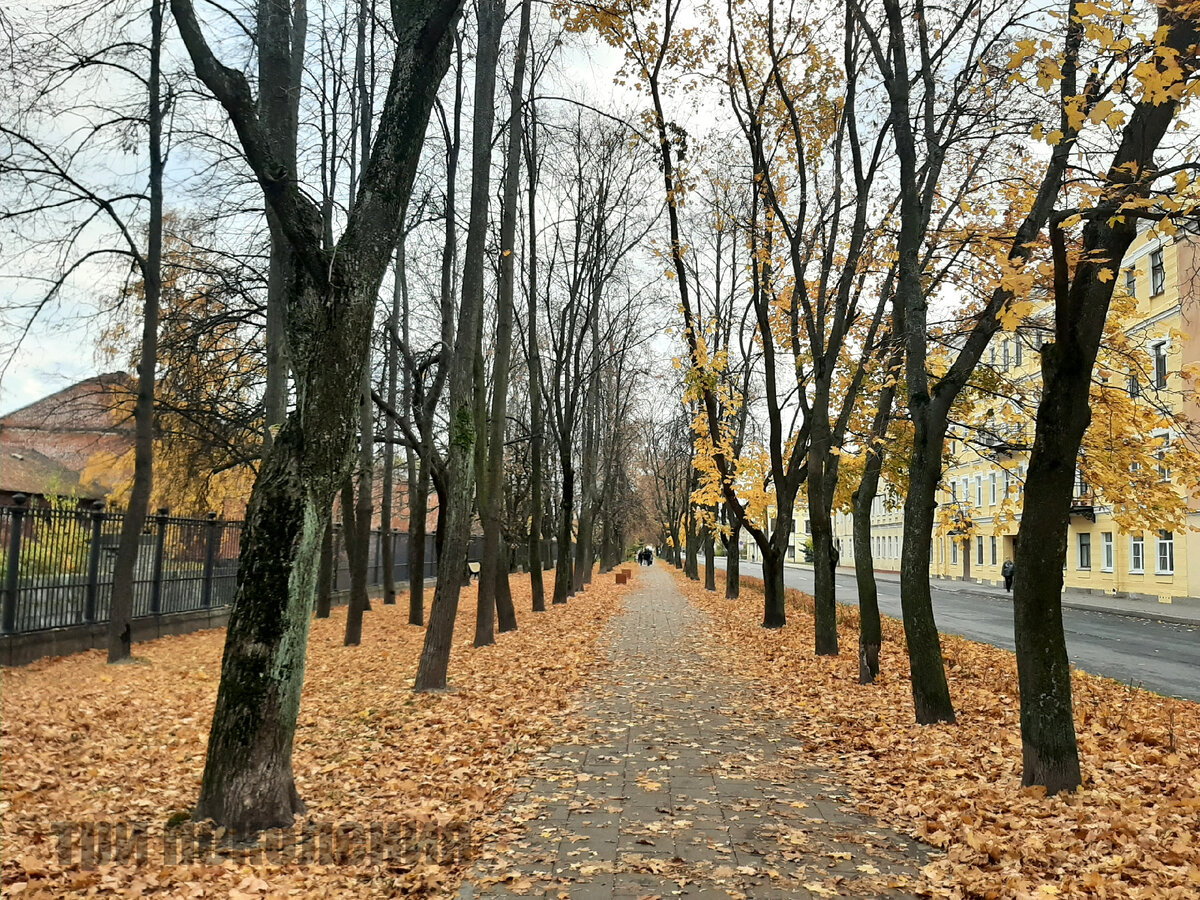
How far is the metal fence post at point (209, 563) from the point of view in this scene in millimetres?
18078

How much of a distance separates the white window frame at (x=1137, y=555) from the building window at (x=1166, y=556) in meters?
0.95

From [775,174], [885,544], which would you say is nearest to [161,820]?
[775,174]

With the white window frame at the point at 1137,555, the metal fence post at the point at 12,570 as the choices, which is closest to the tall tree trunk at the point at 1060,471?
the metal fence post at the point at 12,570

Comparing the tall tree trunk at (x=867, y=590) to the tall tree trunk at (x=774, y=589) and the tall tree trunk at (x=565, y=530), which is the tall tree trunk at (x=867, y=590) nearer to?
the tall tree trunk at (x=774, y=589)

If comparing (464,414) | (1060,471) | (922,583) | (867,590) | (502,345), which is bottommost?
(867,590)

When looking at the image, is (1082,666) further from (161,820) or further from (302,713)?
(161,820)

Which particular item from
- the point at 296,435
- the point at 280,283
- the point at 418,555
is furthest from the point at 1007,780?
the point at 418,555

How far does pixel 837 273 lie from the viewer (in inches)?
613

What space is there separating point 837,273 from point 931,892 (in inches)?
515

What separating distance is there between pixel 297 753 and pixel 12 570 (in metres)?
7.54

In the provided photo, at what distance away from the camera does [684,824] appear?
5125 millimetres

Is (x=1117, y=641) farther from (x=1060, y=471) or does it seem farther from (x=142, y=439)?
(x=142, y=439)

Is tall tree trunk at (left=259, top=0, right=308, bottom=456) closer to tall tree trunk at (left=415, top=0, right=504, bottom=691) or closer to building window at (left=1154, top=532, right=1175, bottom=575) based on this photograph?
tall tree trunk at (left=415, top=0, right=504, bottom=691)

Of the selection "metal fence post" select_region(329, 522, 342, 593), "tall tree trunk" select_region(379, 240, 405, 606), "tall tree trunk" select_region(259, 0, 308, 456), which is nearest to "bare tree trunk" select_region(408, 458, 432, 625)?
"tall tree trunk" select_region(379, 240, 405, 606)
